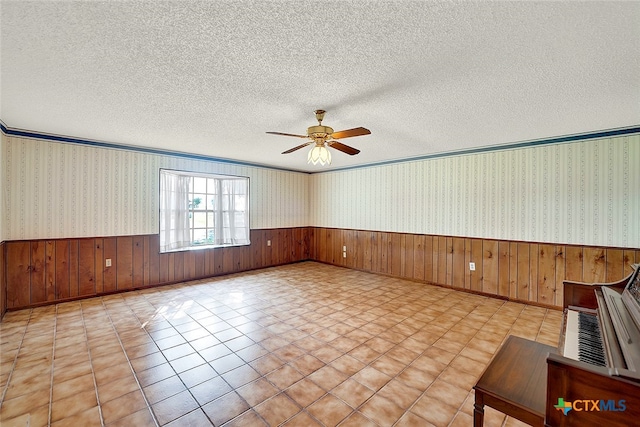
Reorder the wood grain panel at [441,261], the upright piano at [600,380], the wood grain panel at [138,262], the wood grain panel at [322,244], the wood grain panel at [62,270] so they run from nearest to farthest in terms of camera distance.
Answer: the upright piano at [600,380]
the wood grain panel at [62,270]
the wood grain panel at [138,262]
the wood grain panel at [441,261]
the wood grain panel at [322,244]

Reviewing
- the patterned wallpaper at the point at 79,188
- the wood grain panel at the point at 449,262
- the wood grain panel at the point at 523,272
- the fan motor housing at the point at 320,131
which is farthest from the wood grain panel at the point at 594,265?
the patterned wallpaper at the point at 79,188

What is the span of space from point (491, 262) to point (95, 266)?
20.2 ft

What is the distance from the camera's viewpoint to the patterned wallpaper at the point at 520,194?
348 cm

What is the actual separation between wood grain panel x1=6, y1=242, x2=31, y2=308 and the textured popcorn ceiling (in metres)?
1.62

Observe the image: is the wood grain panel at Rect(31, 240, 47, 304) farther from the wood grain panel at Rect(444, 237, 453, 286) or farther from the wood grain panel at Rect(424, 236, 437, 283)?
the wood grain panel at Rect(444, 237, 453, 286)

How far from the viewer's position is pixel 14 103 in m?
2.70

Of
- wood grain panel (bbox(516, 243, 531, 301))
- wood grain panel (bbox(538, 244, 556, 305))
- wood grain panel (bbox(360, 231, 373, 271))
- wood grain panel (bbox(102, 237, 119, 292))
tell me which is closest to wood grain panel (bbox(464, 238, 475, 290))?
wood grain panel (bbox(516, 243, 531, 301))

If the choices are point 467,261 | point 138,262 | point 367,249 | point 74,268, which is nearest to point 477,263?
point 467,261

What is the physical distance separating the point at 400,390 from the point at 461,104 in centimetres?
258

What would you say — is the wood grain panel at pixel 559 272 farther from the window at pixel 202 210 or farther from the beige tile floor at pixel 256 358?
the window at pixel 202 210

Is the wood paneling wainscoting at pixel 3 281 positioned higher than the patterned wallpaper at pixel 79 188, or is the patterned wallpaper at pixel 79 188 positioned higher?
the patterned wallpaper at pixel 79 188

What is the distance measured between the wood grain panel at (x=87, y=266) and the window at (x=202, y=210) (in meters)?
0.95

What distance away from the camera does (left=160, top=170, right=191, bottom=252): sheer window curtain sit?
494cm

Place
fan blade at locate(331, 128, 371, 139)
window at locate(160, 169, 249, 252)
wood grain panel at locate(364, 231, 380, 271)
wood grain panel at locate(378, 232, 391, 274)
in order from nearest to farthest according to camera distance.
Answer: fan blade at locate(331, 128, 371, 139) → window at locate(160, 169, 249, 252) → wood grain panel at locate(378, 232, 391, 274) → wood grain panel at locate(364, 231, 380, 271)
